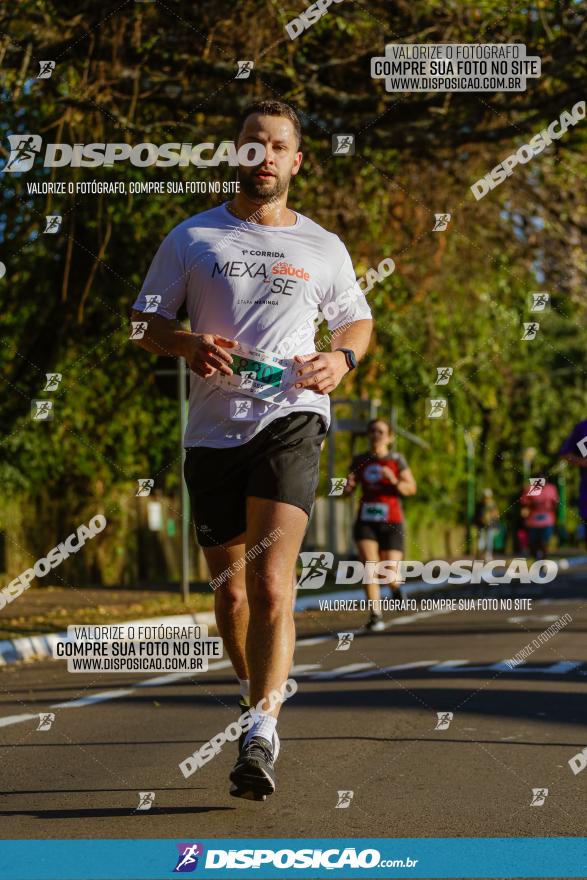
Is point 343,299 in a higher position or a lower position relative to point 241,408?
higher

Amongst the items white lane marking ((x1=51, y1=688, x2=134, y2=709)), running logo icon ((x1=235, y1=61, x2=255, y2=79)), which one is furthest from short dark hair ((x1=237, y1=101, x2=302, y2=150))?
running logo icon ((x1=235, y1=61, x2=255, y2=79))

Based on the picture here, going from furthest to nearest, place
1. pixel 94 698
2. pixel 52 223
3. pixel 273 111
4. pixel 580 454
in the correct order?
1. pixel 52 223
2. pixel 94 698
3. pixel 580 454
4. pixel 273 111

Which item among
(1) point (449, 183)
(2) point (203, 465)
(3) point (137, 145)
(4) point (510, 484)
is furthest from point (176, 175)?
(4) point (510, 484)

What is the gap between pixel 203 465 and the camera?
529cm

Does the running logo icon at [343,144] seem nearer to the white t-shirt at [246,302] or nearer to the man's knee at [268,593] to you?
the white t-shirt at [246,302]

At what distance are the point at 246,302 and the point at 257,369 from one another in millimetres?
222

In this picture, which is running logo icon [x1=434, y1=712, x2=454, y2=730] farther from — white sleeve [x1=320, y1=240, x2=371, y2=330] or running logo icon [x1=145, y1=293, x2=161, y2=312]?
running logo icon [x1=145, y1=293, x2=161, y2=312]

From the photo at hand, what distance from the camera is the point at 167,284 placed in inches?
209

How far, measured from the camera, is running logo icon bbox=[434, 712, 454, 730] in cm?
766

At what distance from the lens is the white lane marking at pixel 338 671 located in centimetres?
1031

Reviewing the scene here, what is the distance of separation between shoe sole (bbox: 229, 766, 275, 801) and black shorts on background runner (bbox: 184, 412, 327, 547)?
33.8 inches

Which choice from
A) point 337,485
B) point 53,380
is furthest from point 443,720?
point 53,380

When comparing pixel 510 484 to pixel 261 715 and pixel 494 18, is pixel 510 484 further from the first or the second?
pixel 261 715

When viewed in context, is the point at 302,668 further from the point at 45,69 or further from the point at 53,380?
the point at 53,380
